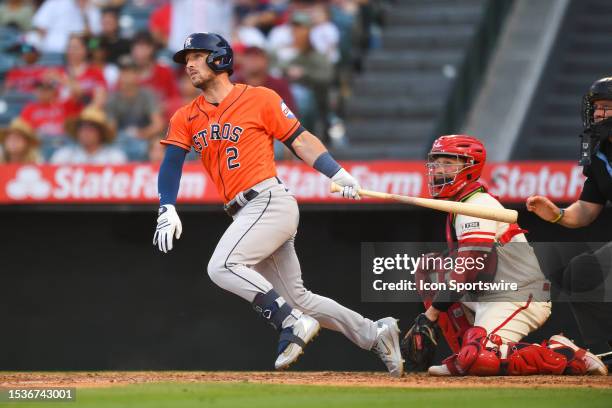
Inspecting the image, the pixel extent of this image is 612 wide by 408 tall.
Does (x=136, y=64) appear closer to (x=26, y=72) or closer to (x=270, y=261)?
(x=26, y=72)

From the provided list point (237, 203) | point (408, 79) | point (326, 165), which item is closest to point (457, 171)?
point (326, 165)

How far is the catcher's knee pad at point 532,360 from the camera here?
6.21m

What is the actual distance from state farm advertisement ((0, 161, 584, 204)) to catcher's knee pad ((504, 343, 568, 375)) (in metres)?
1.51

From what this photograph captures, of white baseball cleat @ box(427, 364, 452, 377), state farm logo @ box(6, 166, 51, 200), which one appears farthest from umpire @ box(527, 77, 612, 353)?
state farm logo @ box(6, 166, 51, 200)

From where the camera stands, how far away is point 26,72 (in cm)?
1143

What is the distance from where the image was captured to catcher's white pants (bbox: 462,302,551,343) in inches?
248

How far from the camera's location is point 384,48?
468 inches

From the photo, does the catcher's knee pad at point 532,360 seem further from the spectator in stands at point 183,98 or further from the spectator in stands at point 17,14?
the spectator in stands at point 17,14

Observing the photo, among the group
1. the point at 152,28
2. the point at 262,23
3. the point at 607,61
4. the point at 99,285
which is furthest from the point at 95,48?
the point at 607,61

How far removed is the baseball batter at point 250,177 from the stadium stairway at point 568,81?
4329mm

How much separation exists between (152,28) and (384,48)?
2338mm

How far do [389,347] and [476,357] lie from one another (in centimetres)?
50

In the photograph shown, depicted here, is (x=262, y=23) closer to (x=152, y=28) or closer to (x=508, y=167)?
(x=152, y=28)
